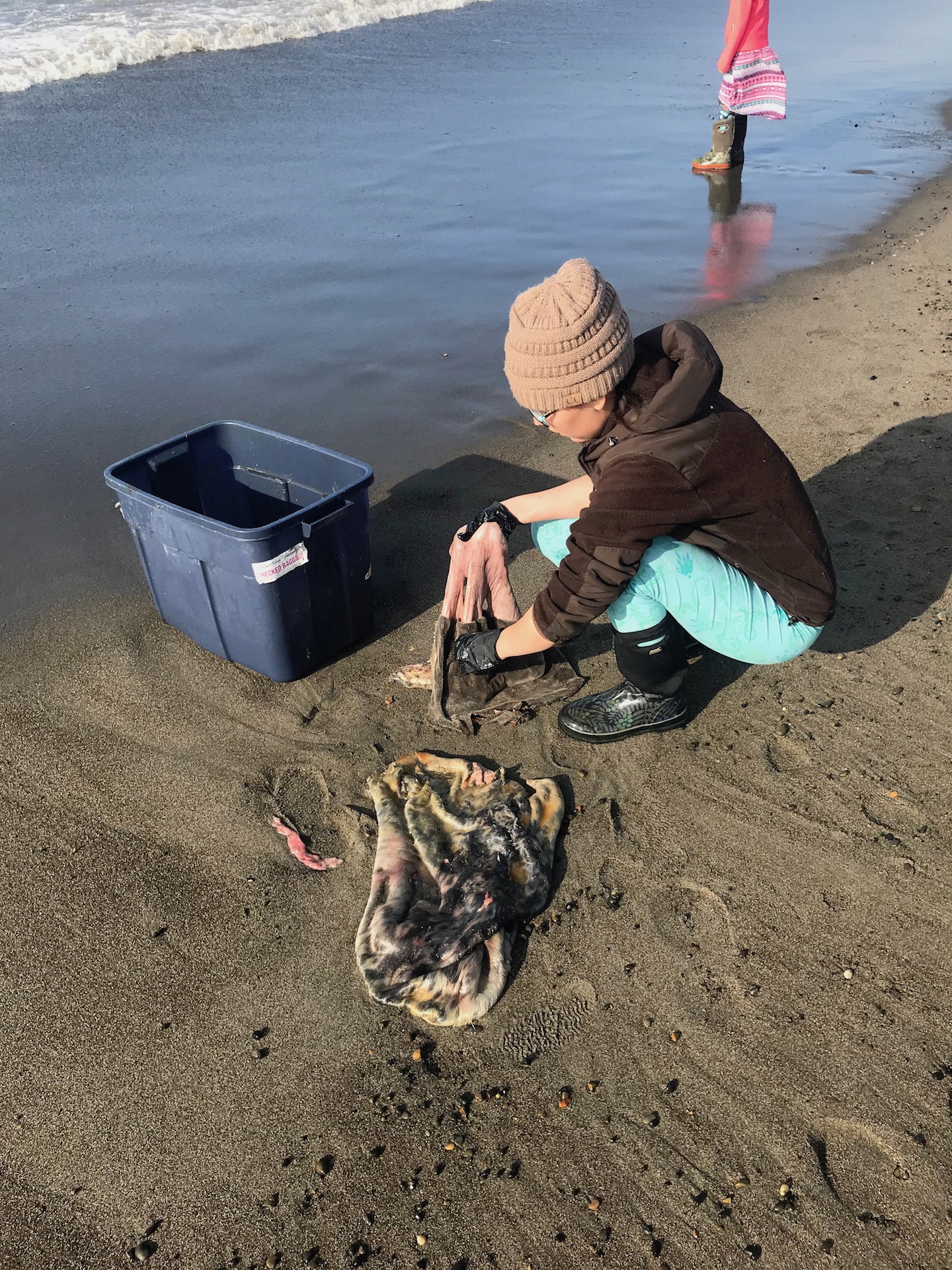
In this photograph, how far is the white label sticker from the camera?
9.53 feet

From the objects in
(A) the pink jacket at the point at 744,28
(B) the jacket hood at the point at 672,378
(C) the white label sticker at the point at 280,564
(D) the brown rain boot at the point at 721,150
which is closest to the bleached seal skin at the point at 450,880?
(C) the white label sticker at the point at 280,564

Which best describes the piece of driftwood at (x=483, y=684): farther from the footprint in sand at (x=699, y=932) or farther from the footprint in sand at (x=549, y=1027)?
the footprint in sand at (x=549, y=1027)

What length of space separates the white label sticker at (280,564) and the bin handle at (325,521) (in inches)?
2.1

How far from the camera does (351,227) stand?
7207 millimetres

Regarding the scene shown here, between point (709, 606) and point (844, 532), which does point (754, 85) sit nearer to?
point (844, 532)

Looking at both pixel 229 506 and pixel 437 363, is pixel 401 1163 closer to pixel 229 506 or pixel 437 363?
pixel 229 506

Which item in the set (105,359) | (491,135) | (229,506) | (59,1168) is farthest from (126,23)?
(59,1168)

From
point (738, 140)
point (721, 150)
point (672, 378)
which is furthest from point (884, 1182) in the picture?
point (738, 140)

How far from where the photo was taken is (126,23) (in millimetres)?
14469

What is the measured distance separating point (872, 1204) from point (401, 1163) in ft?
3.22

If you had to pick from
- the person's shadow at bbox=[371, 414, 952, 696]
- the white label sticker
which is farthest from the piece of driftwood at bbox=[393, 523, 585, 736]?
the white label sticker

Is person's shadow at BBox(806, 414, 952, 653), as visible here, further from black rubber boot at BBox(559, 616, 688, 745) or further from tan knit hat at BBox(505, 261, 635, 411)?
tan knit hat at BBox(505, 261, 635, 411)

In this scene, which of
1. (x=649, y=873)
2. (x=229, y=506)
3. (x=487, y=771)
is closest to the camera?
(x=649, y=873)

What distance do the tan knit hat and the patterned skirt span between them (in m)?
7.63
